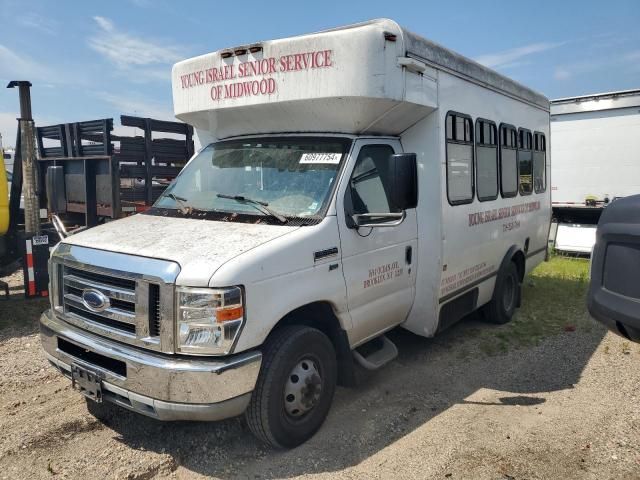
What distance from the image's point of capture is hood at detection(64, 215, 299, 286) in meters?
3.14

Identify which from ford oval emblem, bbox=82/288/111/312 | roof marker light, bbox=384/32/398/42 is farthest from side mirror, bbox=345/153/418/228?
ford oval emblem, bbox=82/288/111/312

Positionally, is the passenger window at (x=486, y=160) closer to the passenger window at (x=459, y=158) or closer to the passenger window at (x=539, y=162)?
the passenger window at (x=459, y=158)

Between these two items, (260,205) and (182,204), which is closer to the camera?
(260,205)

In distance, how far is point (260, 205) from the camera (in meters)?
3.93

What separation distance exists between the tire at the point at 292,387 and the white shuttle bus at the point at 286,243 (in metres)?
0.01

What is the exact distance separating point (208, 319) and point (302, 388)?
1013 millimetres

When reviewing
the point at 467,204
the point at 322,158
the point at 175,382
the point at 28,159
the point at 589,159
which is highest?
the point at 589,159

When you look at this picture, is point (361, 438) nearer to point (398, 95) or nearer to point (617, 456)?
point (617, 456)

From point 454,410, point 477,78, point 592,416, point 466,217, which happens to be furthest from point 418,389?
point 477,78

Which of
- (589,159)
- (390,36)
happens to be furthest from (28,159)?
(589,159)

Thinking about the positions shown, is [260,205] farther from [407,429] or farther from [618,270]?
[618,270]

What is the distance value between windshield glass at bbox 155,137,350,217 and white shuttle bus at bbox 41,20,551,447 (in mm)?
15

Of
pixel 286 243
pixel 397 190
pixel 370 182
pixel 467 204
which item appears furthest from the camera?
pixel 467 204

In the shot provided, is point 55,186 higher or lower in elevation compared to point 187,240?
higher
